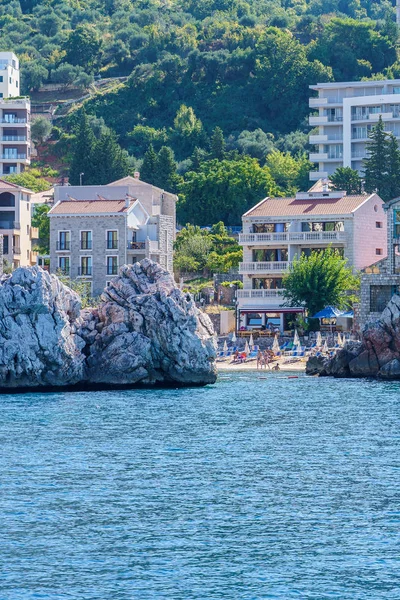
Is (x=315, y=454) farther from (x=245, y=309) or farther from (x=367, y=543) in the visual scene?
(x=245, y=309)

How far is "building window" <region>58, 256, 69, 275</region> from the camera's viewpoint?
108200 millimetres

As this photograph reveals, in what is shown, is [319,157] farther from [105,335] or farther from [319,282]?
[105,335]

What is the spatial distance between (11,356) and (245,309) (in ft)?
106

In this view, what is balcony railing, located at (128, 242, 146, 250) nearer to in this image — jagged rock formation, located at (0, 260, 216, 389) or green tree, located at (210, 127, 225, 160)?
jagged rock formation, located at (0, 260, 216, 389)

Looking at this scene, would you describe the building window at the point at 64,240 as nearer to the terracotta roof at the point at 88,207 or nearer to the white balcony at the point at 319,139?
the terracotta roof at the point at 88,207

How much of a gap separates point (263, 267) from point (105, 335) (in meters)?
30.9

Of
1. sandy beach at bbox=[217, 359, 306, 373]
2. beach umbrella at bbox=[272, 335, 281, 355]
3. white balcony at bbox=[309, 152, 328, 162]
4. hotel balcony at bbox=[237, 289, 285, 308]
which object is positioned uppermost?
white balcony at bbox=[309, 152, 328, 162]

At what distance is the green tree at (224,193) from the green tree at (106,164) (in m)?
7.32

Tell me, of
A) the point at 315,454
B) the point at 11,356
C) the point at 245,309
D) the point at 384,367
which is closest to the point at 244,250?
the point at 245,309

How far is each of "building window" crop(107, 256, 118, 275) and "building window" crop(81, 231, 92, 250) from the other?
1.74 meters

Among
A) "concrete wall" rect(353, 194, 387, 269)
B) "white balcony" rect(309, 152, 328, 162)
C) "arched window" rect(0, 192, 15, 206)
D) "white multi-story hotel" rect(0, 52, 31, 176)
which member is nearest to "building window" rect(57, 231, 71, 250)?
"arched window" rect(0, 192, 15, 206)

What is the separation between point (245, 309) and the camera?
336ft

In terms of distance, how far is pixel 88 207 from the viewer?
109m

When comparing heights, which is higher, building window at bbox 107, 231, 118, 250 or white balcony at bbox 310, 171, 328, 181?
white balcony at bbox 310, 171, 328, 181
